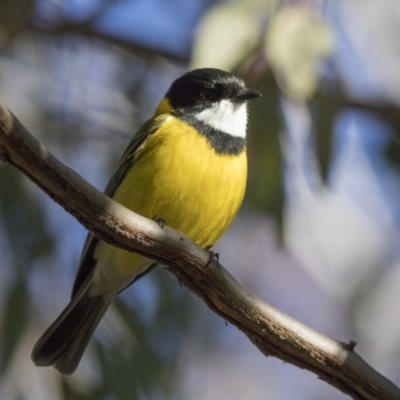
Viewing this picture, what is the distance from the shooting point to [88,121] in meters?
4.25

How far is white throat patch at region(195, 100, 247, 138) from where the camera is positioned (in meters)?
2.99

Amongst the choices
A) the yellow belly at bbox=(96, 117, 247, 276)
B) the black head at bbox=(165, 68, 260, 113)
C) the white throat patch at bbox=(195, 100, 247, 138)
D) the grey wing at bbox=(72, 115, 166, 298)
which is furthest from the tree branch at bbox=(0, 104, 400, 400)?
the black head at bbox=(165, 68, 260, 113)

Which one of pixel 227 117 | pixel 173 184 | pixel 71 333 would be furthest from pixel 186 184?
pixel 71 333

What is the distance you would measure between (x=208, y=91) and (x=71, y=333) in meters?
1.06

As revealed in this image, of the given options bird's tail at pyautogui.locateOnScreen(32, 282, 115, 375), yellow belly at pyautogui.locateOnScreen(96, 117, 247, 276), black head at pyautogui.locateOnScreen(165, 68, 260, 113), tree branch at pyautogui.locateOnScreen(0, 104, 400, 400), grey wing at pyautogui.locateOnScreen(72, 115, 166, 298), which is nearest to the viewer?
tree branch at pyautogui.locateOnScreen(0, 104, 400, 400)

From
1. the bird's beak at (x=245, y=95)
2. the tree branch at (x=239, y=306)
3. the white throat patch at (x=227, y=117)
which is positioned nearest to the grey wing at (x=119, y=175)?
the white throat patch at (x=227, y=117)

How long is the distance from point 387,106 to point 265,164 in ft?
3.36

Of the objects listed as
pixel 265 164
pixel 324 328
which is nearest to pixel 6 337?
pixel 265 164

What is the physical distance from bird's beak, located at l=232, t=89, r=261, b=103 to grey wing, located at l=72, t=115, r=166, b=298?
313mm

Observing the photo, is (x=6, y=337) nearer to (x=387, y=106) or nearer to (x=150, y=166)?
(x=150, y=166)

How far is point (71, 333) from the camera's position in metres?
3.09

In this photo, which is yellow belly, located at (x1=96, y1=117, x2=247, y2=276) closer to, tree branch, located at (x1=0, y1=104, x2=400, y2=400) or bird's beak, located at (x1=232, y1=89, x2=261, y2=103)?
bird's beak, located at (x1=232, y1=89, x2=261, y2=103)

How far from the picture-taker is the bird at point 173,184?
270 centimetres

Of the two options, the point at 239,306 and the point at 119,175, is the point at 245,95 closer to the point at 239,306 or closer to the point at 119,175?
the point at 119,175
